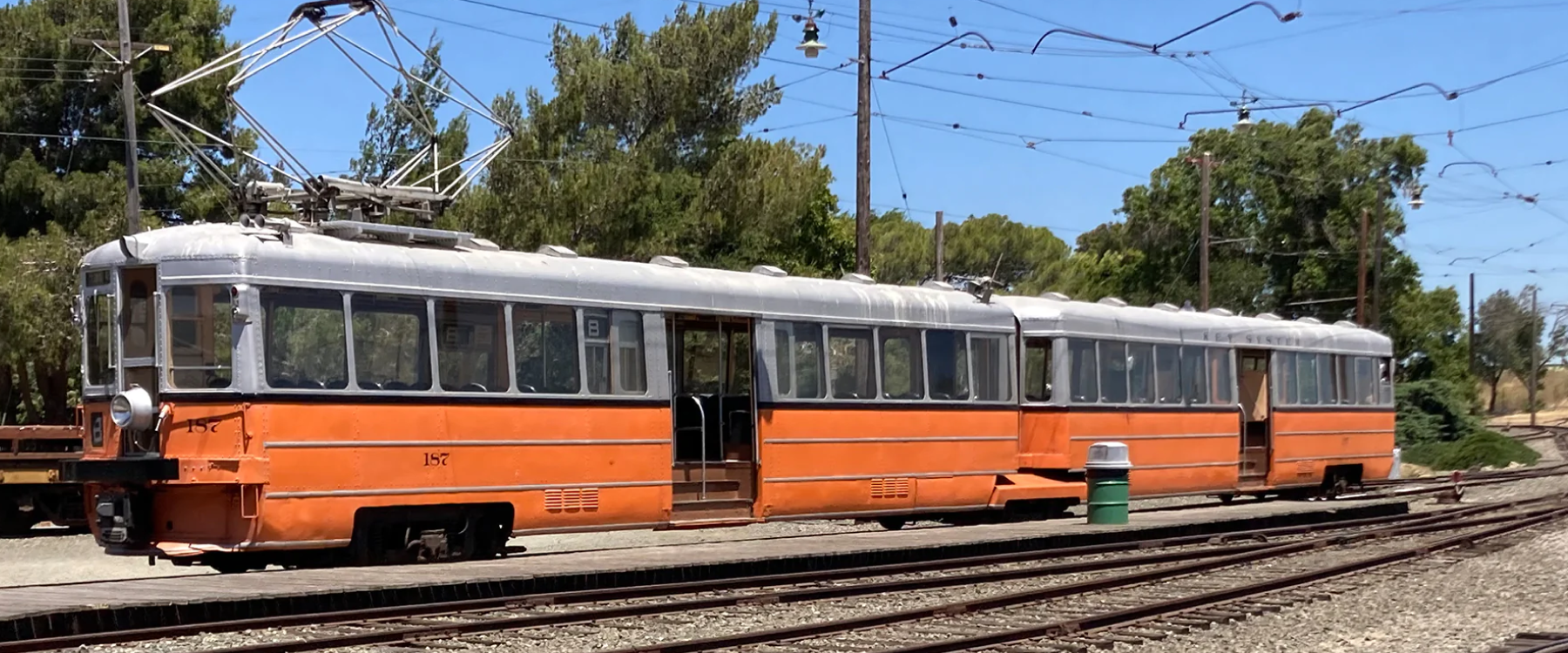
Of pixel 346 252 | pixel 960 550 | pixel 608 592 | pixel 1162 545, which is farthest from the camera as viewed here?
pixel 1162 545

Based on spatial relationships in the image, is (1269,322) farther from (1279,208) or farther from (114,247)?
(1279,208)

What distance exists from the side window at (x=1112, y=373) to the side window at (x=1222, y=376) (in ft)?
8.12

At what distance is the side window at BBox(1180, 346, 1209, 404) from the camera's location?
23812 millimetres

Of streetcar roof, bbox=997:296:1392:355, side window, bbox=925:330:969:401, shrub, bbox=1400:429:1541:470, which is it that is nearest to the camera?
side window, bbox=925:330:969:401

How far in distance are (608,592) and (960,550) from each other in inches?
191

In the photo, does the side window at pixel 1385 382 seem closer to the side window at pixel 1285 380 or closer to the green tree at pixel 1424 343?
the side window at pixel 1285 380

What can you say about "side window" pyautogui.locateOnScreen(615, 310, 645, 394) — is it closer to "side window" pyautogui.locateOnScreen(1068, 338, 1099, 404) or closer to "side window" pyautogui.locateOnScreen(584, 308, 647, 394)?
"side window" pyautogui.locateOnScreen(584, 308, 647, 394)

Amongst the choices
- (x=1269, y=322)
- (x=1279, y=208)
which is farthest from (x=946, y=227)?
(x=1269, y=322)

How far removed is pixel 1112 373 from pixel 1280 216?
135 ft

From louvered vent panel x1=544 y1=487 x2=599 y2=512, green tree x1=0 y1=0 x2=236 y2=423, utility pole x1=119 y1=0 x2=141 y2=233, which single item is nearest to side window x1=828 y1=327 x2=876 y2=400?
louvered vent panel x1=544 y1=487 x2=599 y2=512

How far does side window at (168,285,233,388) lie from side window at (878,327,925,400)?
25.5 ft

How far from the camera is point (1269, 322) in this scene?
2644 cm

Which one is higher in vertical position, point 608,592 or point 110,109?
point 110,109

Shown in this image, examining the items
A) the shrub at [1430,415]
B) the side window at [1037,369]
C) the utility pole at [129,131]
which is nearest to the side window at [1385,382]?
the side window at [1037,369]
